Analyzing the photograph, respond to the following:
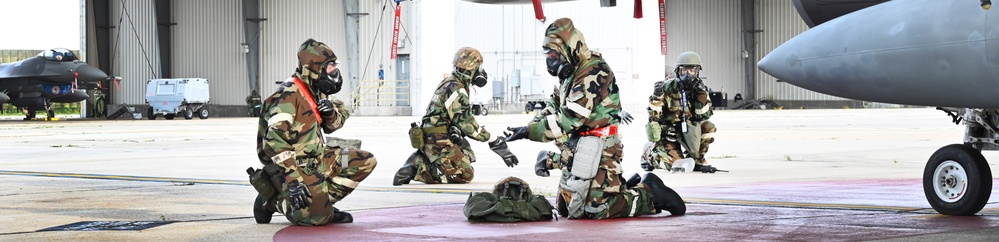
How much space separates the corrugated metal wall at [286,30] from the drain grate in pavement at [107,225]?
4625 cm

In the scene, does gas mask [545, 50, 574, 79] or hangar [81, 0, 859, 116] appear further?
hangar [81, 0, 859, 116]

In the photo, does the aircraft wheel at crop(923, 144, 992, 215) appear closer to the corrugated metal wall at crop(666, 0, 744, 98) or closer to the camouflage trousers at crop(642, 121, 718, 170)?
the camouflage trousers at crop(642, 121, 718, 170)

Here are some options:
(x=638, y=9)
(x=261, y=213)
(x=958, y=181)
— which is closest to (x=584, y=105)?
(x=261, y=213)

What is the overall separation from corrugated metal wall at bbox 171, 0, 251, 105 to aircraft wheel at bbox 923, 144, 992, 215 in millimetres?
50878

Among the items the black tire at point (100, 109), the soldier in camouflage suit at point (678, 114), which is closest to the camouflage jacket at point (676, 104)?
the soldier in camouflage suit at point (678, 114)

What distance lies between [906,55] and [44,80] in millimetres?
42026

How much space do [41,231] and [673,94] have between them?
8094 millimetres

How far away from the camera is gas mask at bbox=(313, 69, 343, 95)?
7316mm

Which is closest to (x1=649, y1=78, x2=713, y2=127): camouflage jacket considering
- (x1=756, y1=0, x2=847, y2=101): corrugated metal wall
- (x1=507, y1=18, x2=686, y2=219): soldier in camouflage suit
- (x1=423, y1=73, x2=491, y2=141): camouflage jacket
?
(x1=423, y1=73, x2=491, y2=141): camouflage jacket

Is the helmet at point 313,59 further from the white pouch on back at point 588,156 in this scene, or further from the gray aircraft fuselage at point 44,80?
the gray aircraft fuselage at point 44,80

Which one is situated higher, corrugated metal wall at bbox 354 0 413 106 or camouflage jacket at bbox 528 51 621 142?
corrugated metal wall at bbox 354 0 413 106

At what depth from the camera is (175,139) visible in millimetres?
24203

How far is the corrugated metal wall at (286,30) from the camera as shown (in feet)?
176

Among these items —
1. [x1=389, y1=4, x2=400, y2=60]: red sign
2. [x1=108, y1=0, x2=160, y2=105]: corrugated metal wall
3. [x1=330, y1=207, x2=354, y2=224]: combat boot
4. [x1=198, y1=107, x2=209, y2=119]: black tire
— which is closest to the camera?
[x1=330, y1=207, x2=354, y2=224]: combat boot
